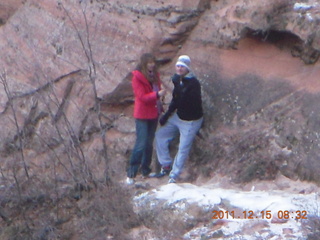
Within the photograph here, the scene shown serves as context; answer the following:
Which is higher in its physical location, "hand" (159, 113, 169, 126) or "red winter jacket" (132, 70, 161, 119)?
"red winter jacket" (132, 70, 161, 119)

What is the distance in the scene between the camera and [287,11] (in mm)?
8469

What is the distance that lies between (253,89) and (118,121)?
2169 millimetres

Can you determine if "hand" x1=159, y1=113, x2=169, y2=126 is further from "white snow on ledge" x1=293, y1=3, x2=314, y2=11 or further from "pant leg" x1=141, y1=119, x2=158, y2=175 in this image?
"white snow on ledge" x1=293, y1=3, x2=314, y2=11

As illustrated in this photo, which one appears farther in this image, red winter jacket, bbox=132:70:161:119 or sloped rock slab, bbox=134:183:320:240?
red winter jacket, bbox=132:70:161:119

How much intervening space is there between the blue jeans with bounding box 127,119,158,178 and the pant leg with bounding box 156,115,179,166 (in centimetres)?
9

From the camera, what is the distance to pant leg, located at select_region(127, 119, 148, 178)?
27.1 ft

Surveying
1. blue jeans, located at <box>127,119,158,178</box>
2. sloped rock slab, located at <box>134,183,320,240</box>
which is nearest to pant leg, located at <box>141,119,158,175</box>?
blue jeans, located at <box>127,119,158,178</box>

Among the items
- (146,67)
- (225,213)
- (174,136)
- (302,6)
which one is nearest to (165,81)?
(174,136)

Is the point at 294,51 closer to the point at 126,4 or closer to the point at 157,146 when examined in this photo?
the point at 157,146

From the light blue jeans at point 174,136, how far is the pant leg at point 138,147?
8.7 inches

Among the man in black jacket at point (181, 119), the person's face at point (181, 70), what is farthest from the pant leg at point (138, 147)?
the person's face at point (181, 70)

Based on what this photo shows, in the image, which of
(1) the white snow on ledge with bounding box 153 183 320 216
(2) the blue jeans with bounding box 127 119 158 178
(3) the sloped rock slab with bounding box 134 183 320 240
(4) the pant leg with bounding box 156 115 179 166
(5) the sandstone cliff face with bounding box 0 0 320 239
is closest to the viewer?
(3) the sloped rock slab with bounding box 134 183 320 240

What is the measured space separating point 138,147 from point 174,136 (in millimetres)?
479

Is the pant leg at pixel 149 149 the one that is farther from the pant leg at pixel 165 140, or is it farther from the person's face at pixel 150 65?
the person's face at pixel 150 65
